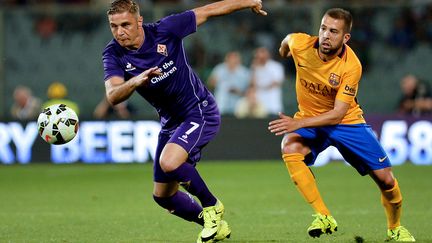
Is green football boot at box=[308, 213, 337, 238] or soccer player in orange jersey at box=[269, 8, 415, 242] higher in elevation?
soccer player in orange jersey at box=[269, 8, 415, 242]

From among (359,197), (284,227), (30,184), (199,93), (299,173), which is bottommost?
(30,184)

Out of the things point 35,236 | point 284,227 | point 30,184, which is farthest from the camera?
point 30,184

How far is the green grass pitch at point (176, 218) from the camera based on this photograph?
9359 millimetres

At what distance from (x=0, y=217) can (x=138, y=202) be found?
2.24m

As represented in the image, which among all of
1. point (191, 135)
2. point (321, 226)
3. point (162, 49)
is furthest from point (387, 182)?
point (162, 49)

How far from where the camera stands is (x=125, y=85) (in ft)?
25.7

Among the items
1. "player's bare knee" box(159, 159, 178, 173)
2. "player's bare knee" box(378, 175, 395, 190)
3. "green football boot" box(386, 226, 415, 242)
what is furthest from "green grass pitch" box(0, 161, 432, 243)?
"player's bare knee" box(159, 159, 178, 173)

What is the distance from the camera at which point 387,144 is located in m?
17.4

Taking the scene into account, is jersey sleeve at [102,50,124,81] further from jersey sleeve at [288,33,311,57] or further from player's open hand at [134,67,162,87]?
jersey sleeve at [288,33,311,57]

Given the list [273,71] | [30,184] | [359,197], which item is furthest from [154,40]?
[273,71]

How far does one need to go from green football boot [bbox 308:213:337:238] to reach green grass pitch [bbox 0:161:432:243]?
60 centimetres

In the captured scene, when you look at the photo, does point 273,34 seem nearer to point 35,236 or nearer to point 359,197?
point 359,197

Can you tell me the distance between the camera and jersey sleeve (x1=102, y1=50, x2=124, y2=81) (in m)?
8.22

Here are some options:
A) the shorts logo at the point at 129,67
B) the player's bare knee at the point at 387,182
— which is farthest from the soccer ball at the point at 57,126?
the player's bare knee at the point at 387,182
